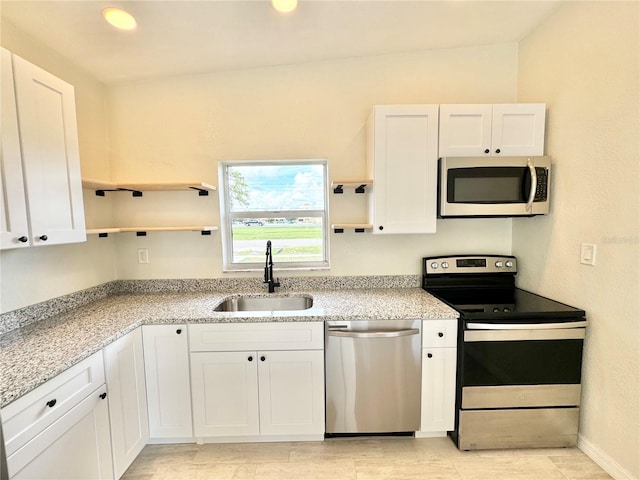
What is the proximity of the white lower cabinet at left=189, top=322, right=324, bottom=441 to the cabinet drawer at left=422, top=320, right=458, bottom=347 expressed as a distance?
0.62 meters

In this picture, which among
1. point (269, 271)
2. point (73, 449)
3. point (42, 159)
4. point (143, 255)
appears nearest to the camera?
point (73, 449)

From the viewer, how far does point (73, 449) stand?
124 cm

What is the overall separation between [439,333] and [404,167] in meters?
1.08

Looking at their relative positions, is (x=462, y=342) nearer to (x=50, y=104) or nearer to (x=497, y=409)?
(x=497, y=409)

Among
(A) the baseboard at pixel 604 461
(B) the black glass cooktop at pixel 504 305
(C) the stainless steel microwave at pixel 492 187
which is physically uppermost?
(C) the stainless steel microwave at pixel 492 187

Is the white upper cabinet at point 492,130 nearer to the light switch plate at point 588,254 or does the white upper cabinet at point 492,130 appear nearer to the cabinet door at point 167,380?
the light switch plate at point 588,254

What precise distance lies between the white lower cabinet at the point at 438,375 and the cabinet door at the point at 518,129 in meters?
1.22

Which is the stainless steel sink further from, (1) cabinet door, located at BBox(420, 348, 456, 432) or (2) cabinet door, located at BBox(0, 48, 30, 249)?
(2) cabinet door, located at BBox(0, 48, 30, 249)

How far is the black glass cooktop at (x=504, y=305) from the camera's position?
166 centimetres

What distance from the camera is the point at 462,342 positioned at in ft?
5.61

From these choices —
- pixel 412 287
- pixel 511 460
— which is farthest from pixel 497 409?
pixel 412 287

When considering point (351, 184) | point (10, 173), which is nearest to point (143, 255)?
point (10, 173)

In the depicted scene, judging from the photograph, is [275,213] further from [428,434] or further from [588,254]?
[588,254]

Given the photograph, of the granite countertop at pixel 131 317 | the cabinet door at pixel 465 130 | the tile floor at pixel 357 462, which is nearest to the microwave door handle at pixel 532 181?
the cabinet door at pixel 465 130
